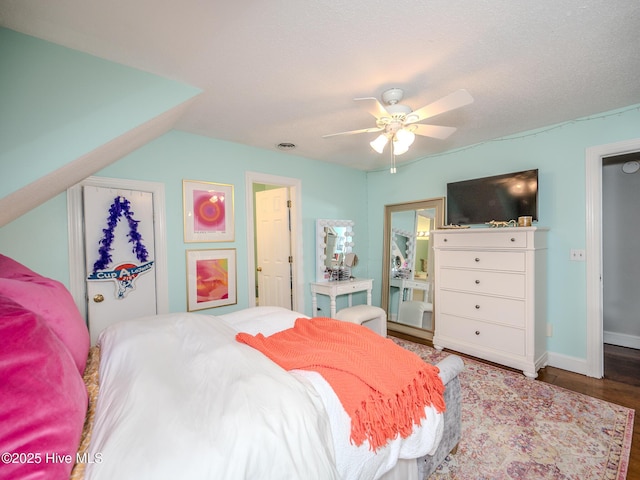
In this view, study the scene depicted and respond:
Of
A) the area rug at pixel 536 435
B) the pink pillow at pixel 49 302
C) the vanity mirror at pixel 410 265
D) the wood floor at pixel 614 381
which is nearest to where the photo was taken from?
the pink pillow at pixel 49 302

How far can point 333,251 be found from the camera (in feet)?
13.2

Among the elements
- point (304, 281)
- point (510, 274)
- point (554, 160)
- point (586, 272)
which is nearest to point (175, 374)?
point (304, 281)

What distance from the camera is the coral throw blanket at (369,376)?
116cm

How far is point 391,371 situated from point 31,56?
7.83 ft

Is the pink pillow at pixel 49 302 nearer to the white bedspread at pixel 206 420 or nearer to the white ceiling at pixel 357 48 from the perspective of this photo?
the white bedspread at pixel 206 420

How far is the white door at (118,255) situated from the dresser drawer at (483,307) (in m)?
3.06

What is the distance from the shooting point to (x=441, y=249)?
129 inches

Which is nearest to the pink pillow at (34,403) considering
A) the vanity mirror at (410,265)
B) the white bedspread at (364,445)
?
the white bedspread at (364,445)

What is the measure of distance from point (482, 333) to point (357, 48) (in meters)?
2.87

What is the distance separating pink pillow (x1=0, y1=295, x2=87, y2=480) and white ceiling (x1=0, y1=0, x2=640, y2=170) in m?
1.41

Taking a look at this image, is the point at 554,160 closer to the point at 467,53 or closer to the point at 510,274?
the point at 510,274

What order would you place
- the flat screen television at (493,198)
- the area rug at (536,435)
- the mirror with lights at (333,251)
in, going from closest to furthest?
the area rug at (536,435)
the flat screen television at (493,198)
the mirror with lights at (333,251)

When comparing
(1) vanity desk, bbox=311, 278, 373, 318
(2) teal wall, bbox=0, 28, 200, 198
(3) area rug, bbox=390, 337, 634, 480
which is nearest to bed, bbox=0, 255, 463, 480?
(3) area rug, bbox=390, 337, 634, 480

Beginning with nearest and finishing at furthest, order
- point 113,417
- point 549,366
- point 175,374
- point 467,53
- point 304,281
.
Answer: point 113,417, point 175,374, point 467,53, point 549,366, point 304,281
